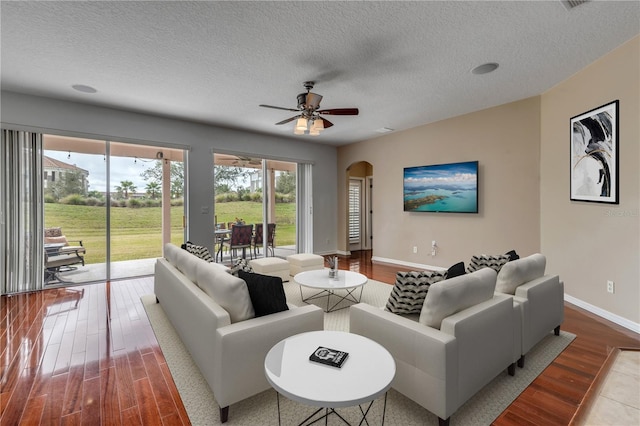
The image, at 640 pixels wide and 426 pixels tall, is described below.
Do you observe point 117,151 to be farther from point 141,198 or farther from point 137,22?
point 137,22

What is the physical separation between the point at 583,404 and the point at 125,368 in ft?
10.5

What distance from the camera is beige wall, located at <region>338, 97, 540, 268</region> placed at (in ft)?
14.0

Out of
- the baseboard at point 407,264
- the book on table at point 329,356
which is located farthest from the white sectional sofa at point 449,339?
the baseboard at point 407,264

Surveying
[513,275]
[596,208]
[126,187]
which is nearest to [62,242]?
[126,187]

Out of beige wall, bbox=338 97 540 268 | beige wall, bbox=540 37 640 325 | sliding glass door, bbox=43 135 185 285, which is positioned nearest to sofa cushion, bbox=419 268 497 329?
beige wall, bbox=540 37 640 325

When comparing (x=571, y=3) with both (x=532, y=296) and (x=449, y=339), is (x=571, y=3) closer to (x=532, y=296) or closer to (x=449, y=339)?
(x=532, y=296)

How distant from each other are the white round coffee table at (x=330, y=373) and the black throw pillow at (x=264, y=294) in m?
0.33

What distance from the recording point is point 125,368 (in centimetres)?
226

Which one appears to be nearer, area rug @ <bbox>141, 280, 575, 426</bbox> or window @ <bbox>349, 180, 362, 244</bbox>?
area rug @ <bbox>141, 280, 575, 426</bbox>

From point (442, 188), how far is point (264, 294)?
4298mm

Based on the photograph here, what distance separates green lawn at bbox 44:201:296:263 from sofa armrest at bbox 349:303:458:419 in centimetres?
463

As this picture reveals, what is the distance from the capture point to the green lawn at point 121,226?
4.45 meters

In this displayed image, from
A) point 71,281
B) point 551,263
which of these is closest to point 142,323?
point 71,281

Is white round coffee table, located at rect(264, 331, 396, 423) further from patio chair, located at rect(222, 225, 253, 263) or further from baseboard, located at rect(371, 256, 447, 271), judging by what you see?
patio chair, located at rect(222, 225, 253, 263)
